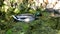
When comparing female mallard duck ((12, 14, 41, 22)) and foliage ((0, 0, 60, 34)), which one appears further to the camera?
female mallard duck ((12, 14, 41, 22))

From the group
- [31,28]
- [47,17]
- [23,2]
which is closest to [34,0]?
[23,2]

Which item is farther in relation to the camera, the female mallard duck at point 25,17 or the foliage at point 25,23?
the female mallard duck at point 25,17

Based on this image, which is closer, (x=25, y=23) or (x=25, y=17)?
(x=25, y=23)

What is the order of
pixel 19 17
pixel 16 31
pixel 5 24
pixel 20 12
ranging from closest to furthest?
pixel 16 31 < pixel 5 24 < pixel 19 17 < pixel 20 12

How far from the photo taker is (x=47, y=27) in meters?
2.94

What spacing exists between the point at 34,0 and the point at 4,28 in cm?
102

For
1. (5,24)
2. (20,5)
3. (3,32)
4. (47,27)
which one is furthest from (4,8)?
(47,27)

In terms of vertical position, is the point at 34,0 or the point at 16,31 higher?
the point at 34,0

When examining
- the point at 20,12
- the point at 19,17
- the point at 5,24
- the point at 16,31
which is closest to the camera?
the point at 16,31

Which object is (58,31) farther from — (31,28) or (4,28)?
(4,28)

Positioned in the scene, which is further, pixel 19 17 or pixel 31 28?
pixel 19 17

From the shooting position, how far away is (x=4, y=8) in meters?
3.54

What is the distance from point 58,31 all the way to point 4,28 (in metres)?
0.89

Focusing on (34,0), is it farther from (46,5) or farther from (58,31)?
(58,31)
